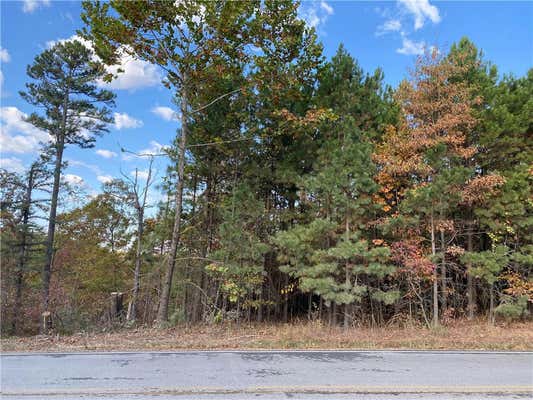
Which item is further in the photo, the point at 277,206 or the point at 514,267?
the point at 277,206

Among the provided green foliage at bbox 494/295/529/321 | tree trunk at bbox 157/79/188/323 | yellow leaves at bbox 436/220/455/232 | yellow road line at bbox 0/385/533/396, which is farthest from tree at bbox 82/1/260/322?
green foliage at bbox 494/295/529/321

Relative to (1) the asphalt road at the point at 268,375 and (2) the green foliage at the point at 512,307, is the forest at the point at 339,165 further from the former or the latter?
(1) the asphalt road at the point at 268,375

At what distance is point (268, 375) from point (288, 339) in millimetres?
2932

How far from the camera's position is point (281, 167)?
1125 centimetres

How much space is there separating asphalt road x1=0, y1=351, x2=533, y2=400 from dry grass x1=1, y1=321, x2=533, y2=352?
69cm

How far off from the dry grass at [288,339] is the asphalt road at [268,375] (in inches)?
27.1

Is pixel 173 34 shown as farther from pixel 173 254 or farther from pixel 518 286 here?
pixel 518 286

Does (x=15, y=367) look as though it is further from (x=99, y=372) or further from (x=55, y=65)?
(x=55, y=65)

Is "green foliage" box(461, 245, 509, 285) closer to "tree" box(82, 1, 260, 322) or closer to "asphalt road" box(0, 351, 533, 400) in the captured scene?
"asphalt road" box(0, 351, 533, 400)

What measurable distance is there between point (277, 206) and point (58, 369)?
8762mm

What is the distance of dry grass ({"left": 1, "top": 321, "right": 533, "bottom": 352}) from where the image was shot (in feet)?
22.0

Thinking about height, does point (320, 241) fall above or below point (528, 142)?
below

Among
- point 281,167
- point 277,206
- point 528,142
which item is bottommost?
point 277,206

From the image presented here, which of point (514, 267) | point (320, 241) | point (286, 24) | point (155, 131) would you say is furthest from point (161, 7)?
point (514, 267)
